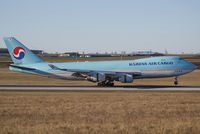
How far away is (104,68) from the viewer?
48.9 metres

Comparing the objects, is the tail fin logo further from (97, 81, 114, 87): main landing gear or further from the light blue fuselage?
(97, 81, 114, 87): main landing gear

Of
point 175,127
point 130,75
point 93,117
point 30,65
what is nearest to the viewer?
point 175,127

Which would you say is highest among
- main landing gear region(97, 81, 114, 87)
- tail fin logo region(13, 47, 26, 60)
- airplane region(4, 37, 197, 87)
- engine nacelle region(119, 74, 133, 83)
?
tail fin logo region(13, 47, 26, 60)

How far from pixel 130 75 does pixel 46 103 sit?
20994 mm

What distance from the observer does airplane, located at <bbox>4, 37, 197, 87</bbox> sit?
47.2 meters

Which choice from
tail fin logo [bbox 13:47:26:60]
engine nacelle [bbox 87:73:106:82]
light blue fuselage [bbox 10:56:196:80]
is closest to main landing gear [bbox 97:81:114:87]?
engine nacelle [bbox 87:73:106:82]

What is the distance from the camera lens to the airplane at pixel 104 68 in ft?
155

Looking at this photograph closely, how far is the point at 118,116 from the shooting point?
2097 centimetres

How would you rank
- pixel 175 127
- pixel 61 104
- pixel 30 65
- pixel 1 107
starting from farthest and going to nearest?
pixel 30 65 → pixel 61 104 → pixel 1 107 → pixel 175 127

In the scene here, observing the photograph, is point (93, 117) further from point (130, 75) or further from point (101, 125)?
point (130, 75)

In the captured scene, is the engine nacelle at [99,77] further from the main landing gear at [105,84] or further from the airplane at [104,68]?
the main landing gear at [105,84]

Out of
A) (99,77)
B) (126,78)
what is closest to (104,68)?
(99,77)

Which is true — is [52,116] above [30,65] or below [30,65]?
below

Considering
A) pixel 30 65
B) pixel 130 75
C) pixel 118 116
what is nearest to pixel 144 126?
pixel 118 116
